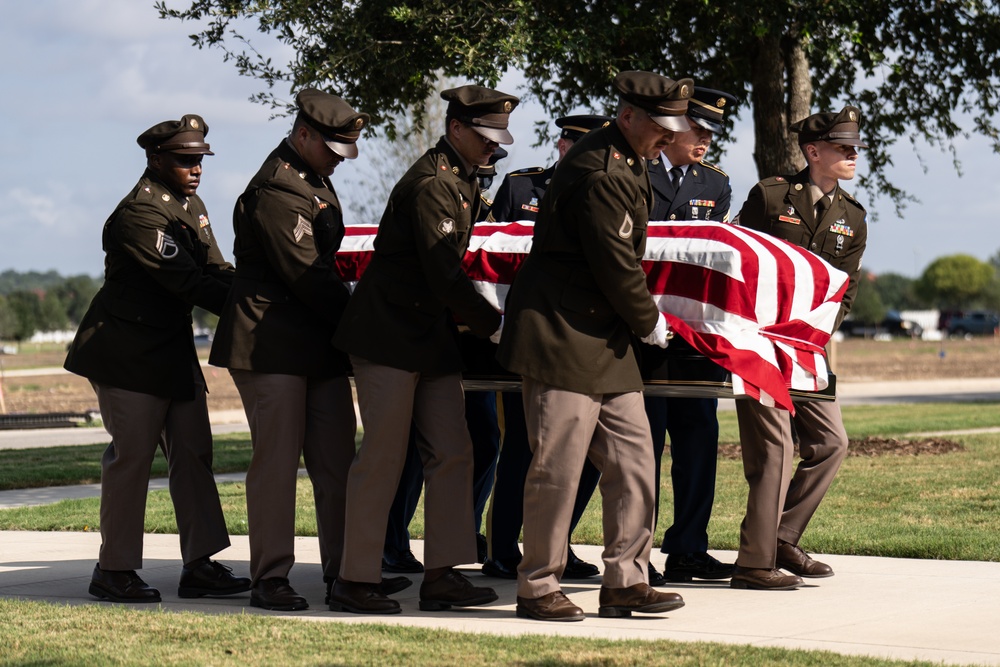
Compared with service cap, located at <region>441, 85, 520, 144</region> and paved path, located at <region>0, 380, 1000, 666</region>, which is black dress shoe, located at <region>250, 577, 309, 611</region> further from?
service cap, located at <region>441, 85, 520, 144</region>

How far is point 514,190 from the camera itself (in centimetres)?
645

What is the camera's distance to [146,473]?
19.5 ft

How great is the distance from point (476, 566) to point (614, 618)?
1.67 m

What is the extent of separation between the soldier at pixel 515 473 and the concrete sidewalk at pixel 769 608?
110 millimetres

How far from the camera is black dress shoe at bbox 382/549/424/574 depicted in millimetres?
6676

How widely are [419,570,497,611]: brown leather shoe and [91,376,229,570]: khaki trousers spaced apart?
100cm

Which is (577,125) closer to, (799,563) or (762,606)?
(799,563)

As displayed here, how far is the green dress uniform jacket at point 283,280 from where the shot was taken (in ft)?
18.0

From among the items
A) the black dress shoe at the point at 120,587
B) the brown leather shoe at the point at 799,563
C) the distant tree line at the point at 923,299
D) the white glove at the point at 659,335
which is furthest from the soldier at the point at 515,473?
the distant tree line at the point at 923,299

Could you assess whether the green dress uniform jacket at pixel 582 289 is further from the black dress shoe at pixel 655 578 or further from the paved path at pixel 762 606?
the black dress shoe at pixel 655 578

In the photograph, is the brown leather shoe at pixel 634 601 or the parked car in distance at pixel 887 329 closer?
the brown leather shoe at pixel 634 601

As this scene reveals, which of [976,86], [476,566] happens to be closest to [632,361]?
[476,566]

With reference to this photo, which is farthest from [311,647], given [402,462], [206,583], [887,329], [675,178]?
[887,329]

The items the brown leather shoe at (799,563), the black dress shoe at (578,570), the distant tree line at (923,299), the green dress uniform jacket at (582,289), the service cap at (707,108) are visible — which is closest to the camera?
the green dress uniform jacket at (582,289)
